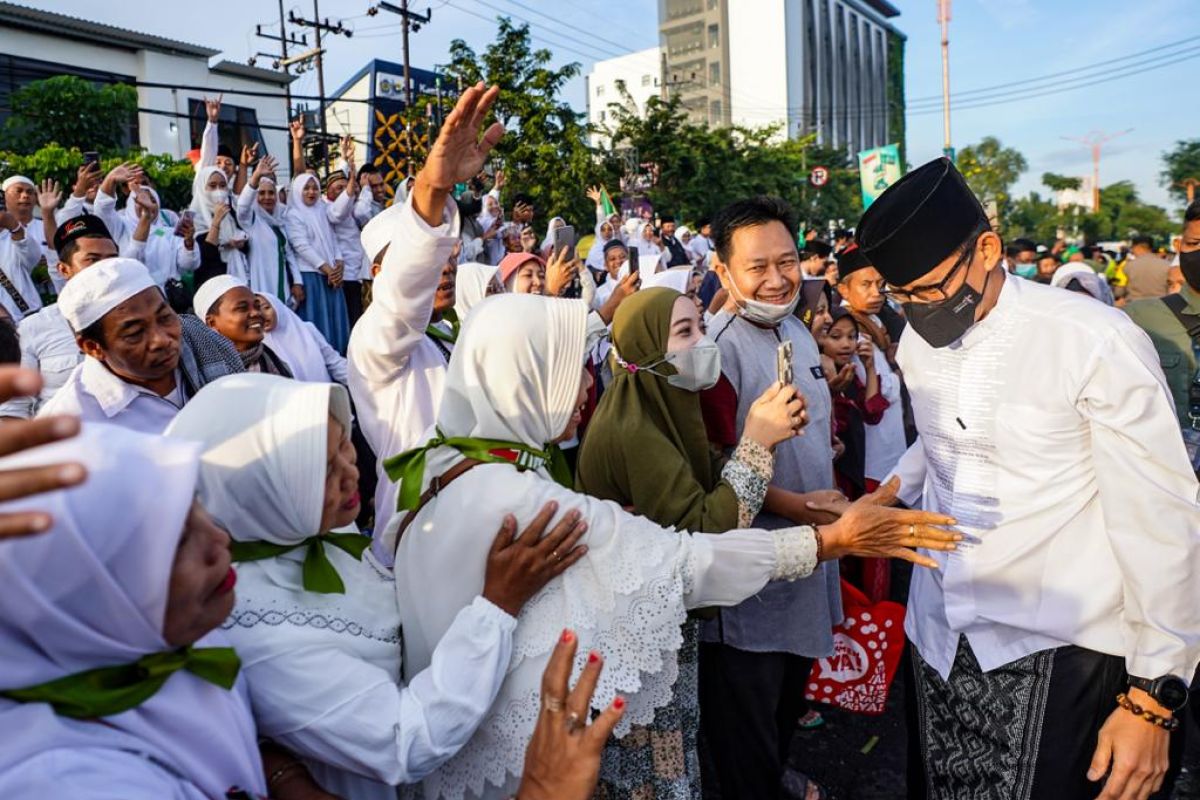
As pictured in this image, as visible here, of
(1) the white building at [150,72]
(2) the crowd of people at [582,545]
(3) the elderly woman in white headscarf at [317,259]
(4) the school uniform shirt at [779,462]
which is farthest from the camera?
(1) the white building at [150,72]

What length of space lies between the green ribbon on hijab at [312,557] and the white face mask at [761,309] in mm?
1529

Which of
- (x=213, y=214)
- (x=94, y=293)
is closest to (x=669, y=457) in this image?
(x=94, y=293)

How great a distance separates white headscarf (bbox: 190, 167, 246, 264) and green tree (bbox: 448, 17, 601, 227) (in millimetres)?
9274

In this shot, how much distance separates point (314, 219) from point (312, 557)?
808 centimetres

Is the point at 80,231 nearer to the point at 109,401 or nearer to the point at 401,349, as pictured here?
the point at 109,401

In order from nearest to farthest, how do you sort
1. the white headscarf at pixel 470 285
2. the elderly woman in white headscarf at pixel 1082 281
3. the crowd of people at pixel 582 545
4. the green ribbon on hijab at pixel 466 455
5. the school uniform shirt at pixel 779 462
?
1. the crowd of people at pixel 582 545
2. the green ribbon on hijab at pixel 466 455
3. the school uniform shirt at pixel 779 462
4. the white headscarf at pixel 470 285
5. the elderly woman in white headscarf at pixel 1082 281

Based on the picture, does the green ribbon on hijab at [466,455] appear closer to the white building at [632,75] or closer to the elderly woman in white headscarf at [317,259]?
the elderly woman in white headscarf at [317,259]

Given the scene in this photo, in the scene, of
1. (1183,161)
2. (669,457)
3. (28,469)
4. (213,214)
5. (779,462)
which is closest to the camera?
(28,469)

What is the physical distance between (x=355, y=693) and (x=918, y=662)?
1.51m

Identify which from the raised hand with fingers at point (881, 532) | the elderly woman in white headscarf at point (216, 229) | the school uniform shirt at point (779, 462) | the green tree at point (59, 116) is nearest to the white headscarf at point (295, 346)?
the school uniform shirt at point (779, 462)

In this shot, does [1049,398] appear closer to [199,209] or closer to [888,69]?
[199,209]

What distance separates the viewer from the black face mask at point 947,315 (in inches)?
76.0

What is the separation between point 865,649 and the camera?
2.81 metres

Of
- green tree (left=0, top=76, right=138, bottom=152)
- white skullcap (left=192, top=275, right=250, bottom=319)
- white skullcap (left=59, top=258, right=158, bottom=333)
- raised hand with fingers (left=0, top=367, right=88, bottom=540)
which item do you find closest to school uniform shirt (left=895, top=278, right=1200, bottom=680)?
raised hand with fingers (left=0, top=367, right=88, bottom=540)
